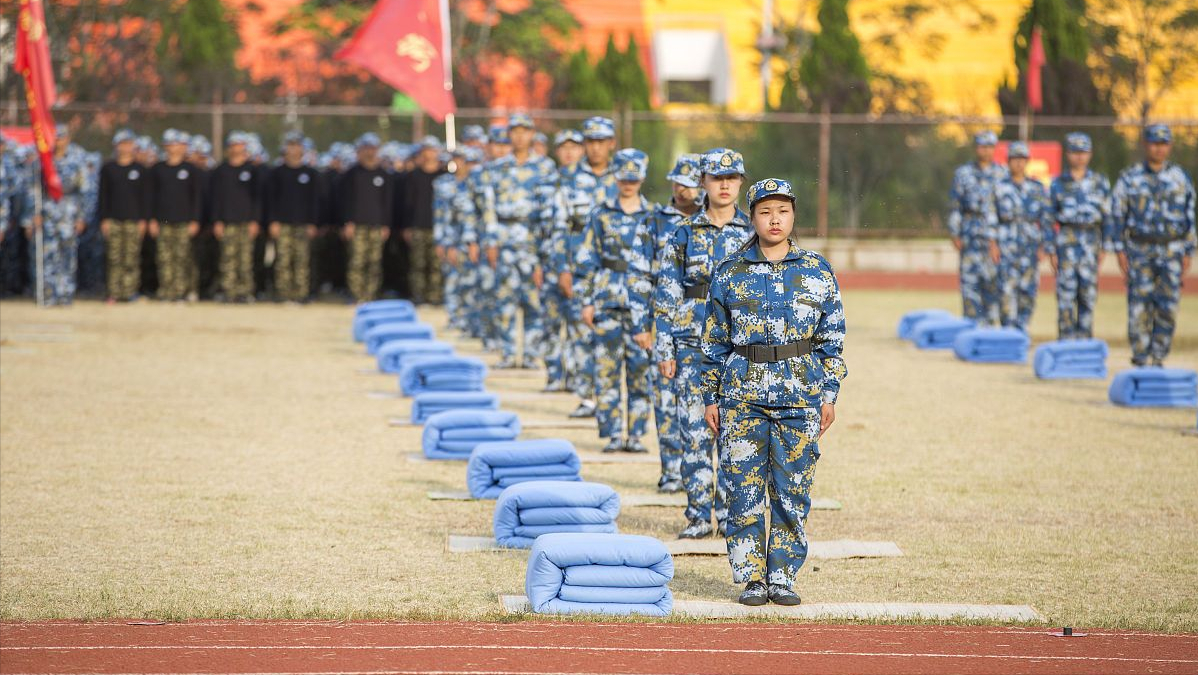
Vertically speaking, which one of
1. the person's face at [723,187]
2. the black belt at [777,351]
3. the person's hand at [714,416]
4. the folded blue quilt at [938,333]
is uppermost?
the person's face at [723,187]

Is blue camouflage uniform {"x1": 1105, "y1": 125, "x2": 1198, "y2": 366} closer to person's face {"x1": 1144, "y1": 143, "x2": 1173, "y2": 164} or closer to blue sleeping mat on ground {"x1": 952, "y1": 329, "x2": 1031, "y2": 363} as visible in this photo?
person's face {"x1": 1144, "y1": 143, "x2": 1173, "y2": 164}

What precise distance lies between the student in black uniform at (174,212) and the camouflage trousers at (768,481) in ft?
60.9

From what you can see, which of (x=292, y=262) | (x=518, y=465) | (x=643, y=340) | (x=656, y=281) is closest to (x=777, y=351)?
(x=656, y=281)

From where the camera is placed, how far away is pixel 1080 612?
8133 millimetres

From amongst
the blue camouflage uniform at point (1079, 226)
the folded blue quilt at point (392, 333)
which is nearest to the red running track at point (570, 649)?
the folded blue quilt at point (392, 333)

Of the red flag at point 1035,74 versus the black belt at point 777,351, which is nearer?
the black belt at point 777,351

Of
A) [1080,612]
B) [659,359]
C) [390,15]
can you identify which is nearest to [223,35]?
[390,15]

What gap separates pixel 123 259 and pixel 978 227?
12553mm

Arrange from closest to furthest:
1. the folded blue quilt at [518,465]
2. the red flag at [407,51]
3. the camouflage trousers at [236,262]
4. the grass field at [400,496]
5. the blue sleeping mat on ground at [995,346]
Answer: the grass field at [400,496] < the folded blue quilt at [518,465] < the blue sleeping mat on ground at [995,346] < the red flag at [407,51] < the camouflage trousers at [236,262]

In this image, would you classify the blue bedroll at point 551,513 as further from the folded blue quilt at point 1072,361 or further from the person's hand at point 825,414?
the folded blue quilt at point 1072,361

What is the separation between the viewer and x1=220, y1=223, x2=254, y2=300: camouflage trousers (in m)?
25.7

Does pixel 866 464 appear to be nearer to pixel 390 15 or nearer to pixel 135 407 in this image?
pixel 135 407

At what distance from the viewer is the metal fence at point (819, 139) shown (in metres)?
30.2

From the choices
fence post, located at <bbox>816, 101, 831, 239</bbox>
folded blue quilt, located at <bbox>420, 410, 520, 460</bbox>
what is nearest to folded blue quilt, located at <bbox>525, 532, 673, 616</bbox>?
folded blue quilt, located at <bbox>420, 410, 520, 460</bbox>
